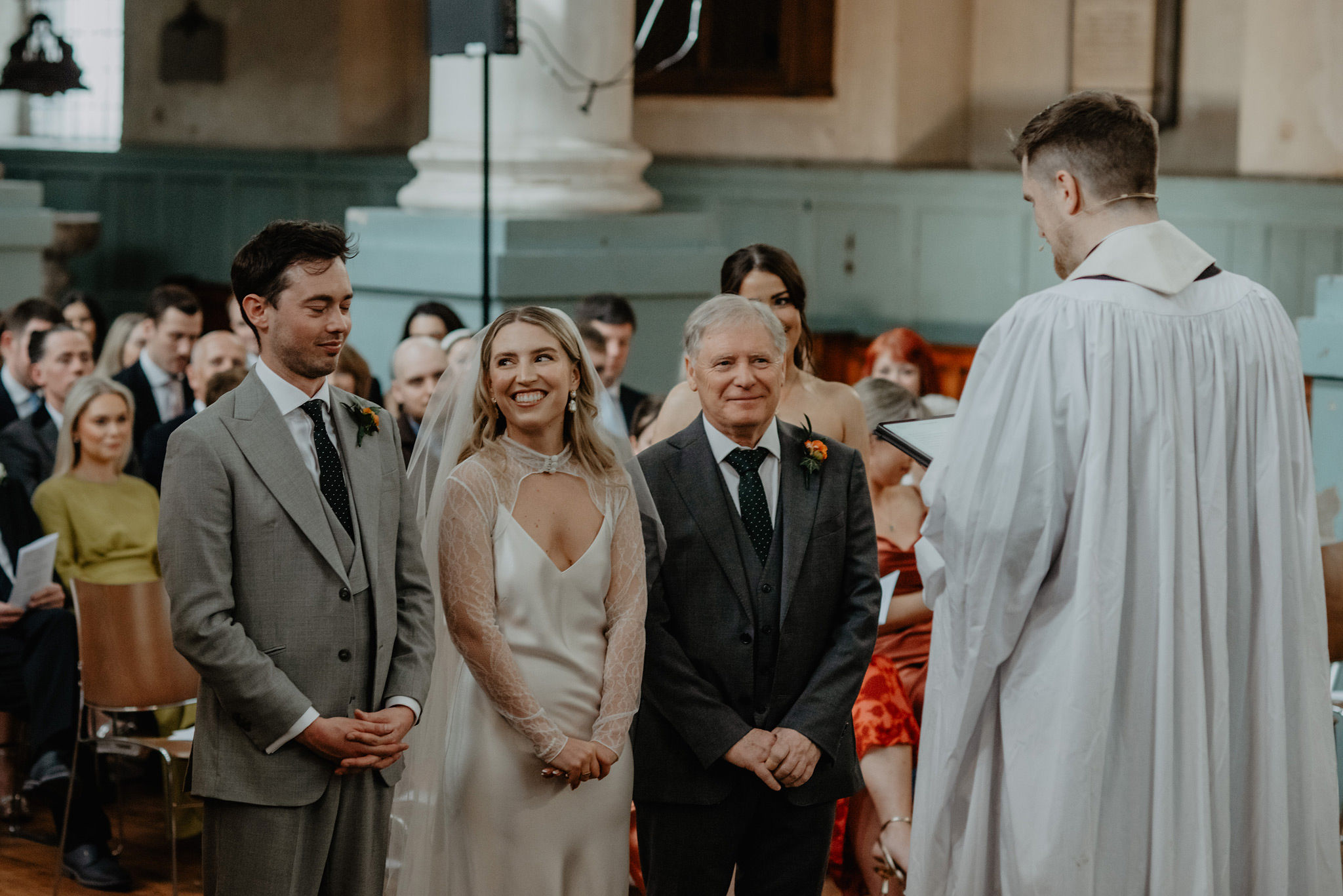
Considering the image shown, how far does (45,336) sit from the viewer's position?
5.89m

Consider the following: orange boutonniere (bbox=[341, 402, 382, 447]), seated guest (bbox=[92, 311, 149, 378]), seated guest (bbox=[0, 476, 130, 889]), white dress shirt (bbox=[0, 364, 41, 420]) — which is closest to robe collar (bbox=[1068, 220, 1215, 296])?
orange boutonniere (bbox=[341, 402, 382, 447])

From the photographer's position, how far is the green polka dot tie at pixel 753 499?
3062mm

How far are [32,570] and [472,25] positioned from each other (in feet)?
8.22

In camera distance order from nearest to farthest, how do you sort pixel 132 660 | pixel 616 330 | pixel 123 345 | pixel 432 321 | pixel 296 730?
pixel 296 730
pixel 132 660
pixel 616 330
pixel 432 321
pixel 123 345

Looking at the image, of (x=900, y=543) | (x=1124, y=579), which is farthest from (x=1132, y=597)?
(x=900, y=543)

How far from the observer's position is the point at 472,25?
5859mm

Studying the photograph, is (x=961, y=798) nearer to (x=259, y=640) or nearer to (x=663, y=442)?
(x=663, y=442)

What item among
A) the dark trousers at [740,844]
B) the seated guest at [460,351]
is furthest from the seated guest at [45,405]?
the dark trousers at [740,844]

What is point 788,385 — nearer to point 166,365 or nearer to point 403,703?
point 403,703

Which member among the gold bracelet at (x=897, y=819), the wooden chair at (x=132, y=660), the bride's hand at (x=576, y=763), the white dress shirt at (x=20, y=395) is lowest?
the gold bracelet at (x=897, y=819)

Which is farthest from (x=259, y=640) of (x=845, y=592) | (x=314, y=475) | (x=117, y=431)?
(x=117, y=431)

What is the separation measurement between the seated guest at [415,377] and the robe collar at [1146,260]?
310cm

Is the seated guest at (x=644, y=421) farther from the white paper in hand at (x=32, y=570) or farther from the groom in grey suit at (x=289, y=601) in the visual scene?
the groom in grey suit at (x=289, y=601)

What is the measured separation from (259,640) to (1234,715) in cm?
165
